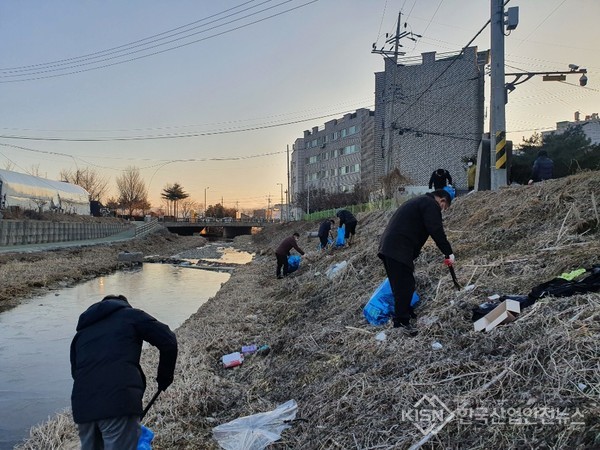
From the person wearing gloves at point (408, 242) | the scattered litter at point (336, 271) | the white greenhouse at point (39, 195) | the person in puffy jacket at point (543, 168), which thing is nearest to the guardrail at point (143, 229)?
the white greenhouse at point (39, 195)

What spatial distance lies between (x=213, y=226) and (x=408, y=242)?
68.8 meters

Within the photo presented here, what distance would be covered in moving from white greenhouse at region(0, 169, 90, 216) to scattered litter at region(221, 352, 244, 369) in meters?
33.7

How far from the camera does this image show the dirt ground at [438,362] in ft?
9.00

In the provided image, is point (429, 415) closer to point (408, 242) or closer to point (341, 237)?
point (408, 242)

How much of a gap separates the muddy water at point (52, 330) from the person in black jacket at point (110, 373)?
9.37 ft

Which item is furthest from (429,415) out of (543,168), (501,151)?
(543,168)

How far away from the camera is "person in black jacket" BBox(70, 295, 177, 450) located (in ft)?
8.71

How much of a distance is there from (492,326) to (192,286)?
1518cm

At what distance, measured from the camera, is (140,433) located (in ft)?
9.43

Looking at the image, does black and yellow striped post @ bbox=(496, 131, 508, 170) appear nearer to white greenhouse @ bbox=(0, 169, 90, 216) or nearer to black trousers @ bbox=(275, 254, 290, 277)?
black trousers @ bbox=(275, 254, 290, 277)

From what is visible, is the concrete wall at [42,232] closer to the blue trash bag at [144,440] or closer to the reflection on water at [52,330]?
the reflection on water at [52,330]

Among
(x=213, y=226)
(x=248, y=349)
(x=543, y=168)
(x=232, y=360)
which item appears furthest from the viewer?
(x=213, y=226)

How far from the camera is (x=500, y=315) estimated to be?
3797mm

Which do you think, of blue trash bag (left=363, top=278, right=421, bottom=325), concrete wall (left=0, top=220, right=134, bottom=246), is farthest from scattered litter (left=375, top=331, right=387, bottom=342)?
concrete wall (left=0, top=220, right=134, bottom=246)
